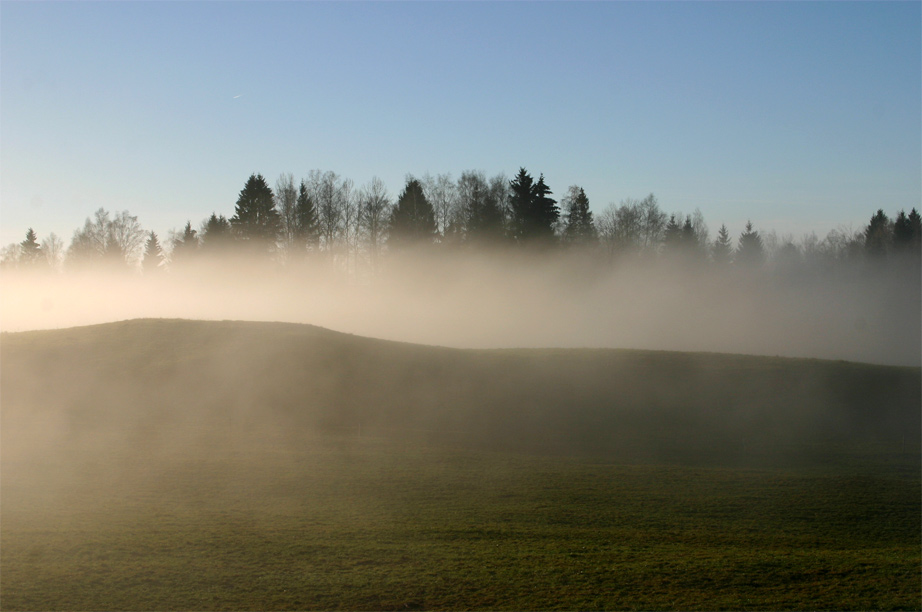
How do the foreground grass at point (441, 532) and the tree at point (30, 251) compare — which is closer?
the foreground grass at point (441, 532)

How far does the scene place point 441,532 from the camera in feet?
48.2

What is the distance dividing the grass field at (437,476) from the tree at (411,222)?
1453 inches

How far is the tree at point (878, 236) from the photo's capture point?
83.0 meters

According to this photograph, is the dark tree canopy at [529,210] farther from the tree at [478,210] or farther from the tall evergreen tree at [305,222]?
the tall evergreen tree at [305,222]

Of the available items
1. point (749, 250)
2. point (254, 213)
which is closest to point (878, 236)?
point (749, 250)

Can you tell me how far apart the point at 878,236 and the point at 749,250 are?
51.1 feet

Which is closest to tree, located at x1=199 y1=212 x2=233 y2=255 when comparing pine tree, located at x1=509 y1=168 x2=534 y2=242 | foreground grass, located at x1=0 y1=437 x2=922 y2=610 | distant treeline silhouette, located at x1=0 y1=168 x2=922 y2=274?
distant treeline silhouette, located at x1=0 y1=168 x2=922 y2=274

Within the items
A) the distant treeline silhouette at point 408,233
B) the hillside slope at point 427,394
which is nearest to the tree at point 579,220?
the distant treeline silhouette at point 408,233

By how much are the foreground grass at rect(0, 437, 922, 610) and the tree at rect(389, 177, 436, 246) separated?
51652 mm

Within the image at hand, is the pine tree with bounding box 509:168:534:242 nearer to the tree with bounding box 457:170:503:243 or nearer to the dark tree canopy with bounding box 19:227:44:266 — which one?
the tree with bounding box 457:170:503:243

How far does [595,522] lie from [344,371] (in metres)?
19.6

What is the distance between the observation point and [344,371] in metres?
33.2

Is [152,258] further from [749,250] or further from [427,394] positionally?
[749,250]

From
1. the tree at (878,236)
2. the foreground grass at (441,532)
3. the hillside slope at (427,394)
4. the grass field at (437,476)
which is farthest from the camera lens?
the tree at (878,236)
